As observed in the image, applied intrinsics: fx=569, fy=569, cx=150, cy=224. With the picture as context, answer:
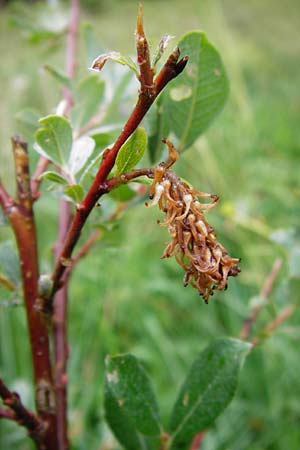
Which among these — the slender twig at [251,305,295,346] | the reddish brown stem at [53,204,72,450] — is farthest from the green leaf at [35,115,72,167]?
the slender twig at [251,305,295,346]

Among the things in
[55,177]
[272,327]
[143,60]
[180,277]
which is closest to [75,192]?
[55,177]

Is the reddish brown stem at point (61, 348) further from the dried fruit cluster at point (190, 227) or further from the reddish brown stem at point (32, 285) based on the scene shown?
the dried fruit cluster at point (190, 227)

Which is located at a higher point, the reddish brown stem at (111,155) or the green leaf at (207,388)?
the reddish brown stem at (111,155)

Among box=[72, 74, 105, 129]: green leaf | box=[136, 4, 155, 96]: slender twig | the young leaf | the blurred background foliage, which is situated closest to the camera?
box=[136, 4, 155, 96]: slender twig

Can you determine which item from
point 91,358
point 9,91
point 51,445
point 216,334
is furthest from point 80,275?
point 9,91

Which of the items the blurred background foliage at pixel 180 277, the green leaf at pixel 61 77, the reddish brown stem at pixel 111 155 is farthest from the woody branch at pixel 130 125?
the green leaf at pixel 61 77

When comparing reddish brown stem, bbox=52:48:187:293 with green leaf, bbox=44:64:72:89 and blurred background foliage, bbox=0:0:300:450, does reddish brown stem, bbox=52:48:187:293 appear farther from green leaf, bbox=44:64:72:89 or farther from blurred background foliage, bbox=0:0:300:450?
green leaf, bbox=44:64:72:89
